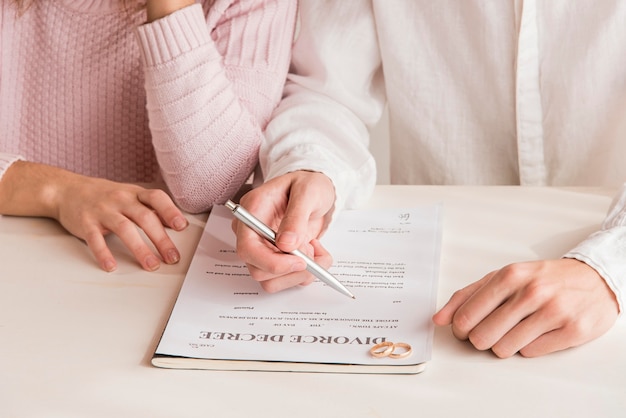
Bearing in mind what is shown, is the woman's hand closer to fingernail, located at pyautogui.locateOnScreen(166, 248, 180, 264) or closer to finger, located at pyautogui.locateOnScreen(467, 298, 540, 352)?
fingernail, located at pyautogui.locateOnScreen(166, 248, 180, 264)

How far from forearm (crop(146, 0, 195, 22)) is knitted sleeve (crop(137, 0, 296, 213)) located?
21 millimetres

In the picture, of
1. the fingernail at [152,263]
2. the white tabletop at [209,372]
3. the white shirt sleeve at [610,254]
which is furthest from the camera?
the fingernail at [152,263]

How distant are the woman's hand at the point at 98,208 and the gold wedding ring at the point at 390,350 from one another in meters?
0.28

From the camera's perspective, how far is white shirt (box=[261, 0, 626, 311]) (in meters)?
1.14

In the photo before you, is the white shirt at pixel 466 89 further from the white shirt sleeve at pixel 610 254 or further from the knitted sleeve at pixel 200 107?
the white shirt sleeve at pixel 610 254

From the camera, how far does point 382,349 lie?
0.75 metres

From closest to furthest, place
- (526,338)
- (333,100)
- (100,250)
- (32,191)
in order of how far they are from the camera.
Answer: (526,338), (100,250), (32,191), (333,100)

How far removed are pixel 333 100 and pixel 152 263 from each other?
40 cm

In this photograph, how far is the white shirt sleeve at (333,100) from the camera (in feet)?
3.52

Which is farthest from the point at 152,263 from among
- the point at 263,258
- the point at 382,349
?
the point at 382,349

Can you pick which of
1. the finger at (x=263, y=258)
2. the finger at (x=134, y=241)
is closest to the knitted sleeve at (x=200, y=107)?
the finger at (x=134, y=241)

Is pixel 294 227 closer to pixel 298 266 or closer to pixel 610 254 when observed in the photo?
pixel 298 266

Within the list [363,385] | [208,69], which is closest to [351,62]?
[208,69]

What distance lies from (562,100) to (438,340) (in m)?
0.54
